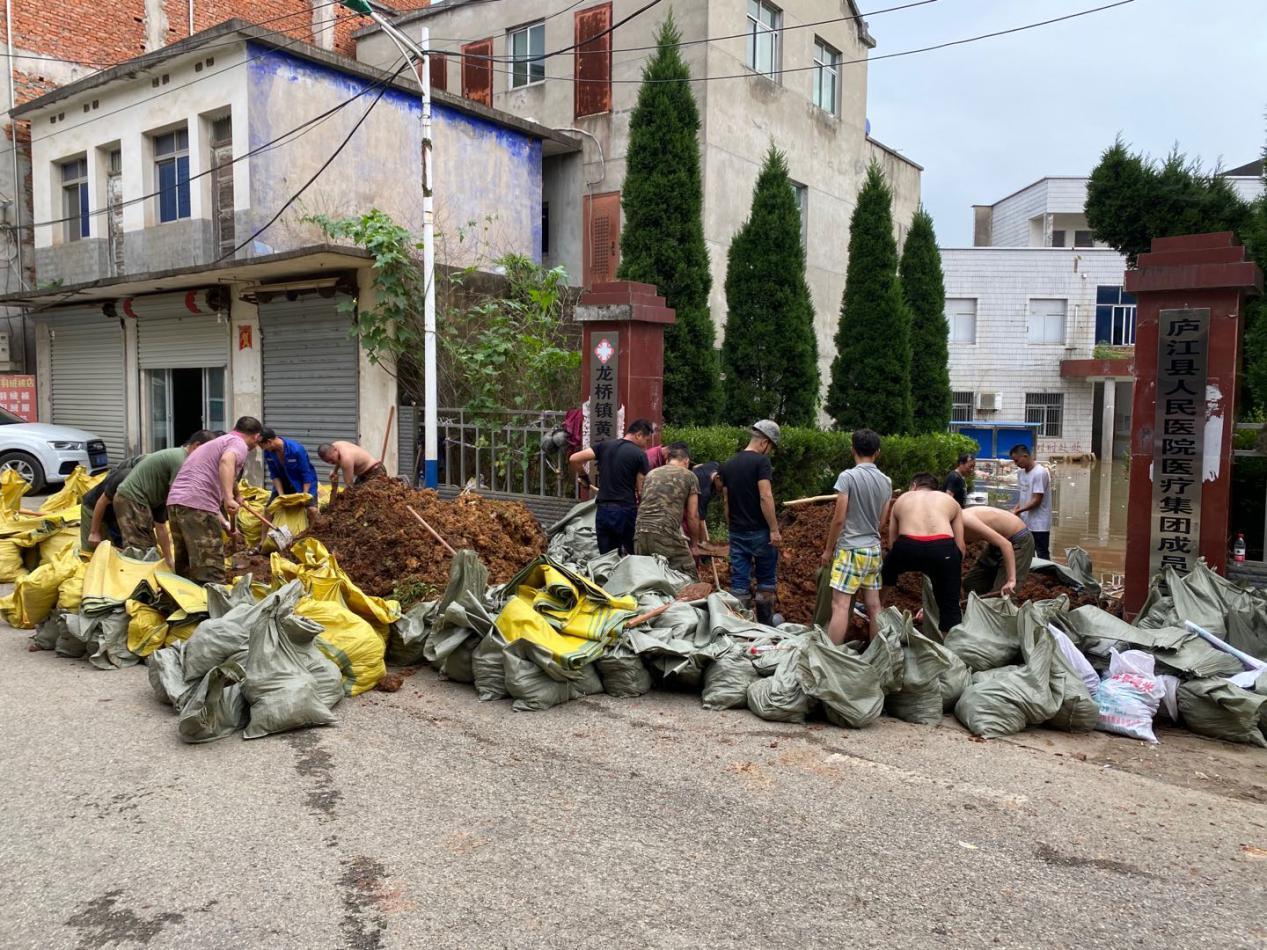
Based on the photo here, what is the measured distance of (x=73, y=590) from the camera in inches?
267

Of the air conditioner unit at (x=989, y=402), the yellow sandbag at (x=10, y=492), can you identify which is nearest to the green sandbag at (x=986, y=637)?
the yellow sandbag at (x=10, y=492)

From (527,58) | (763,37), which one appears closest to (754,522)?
(763,37)

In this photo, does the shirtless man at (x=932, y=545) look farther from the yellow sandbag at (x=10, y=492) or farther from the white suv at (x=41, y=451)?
the white suv at (x=41, y=451)

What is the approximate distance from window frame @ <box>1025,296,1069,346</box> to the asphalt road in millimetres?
31754

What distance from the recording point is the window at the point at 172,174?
15.8 metres

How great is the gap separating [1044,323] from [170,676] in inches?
1353

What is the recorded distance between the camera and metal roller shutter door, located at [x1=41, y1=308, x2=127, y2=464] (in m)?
17.8

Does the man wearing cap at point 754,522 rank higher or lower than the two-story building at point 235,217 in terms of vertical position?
lower

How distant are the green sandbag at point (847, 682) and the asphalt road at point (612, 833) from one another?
0.12 meters

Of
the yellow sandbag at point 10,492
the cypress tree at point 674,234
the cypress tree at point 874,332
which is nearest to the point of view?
the yellow sandbag at point 10,492

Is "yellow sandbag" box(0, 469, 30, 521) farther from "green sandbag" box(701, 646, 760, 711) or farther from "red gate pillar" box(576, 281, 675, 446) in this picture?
"green sandbag" box(701, 646, 760, 711)

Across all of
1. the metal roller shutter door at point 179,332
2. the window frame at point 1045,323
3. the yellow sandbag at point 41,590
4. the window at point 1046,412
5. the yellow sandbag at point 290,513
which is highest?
the window frame at point 1045,323

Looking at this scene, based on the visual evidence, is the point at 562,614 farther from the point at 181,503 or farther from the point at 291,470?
the point at 291,470

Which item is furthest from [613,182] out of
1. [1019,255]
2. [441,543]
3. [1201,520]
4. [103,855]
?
[1019,255]
